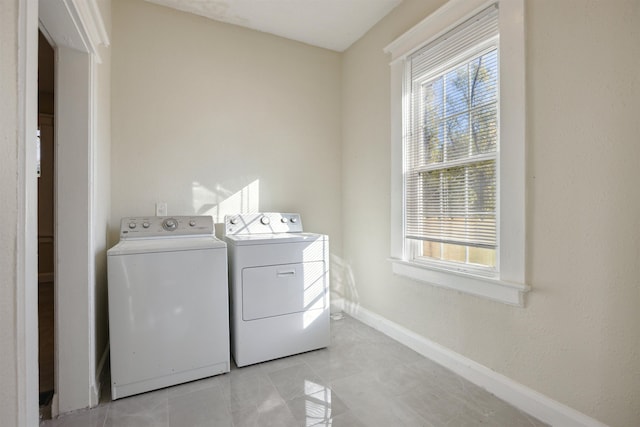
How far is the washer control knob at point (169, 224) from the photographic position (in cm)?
217

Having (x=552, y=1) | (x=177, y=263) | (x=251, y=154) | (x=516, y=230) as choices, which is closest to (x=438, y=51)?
(x=552, y=1)

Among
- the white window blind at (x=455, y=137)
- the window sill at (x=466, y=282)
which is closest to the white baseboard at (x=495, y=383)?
the window sill at (x=466, y=282)

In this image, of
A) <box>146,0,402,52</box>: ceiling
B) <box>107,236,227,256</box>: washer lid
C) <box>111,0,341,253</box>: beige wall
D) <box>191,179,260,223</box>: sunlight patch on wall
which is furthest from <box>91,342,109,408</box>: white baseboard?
<box>146,0,402,52</box>: ceiling

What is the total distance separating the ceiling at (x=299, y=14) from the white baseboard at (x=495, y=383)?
8.23ft

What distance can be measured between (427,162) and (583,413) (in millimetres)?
1557

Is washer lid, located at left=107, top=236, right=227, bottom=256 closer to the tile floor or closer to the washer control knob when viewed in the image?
the washer control knob

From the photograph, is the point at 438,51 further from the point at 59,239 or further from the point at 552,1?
the point at 59,239

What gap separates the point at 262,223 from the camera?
8.38 feet

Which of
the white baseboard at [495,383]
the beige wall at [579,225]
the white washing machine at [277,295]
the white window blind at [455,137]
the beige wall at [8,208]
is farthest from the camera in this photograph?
the white washing machine at [277,295]

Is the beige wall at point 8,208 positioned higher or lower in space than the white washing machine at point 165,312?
higher

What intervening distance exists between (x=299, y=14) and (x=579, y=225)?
241 cm

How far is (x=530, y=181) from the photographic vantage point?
157 centimetres

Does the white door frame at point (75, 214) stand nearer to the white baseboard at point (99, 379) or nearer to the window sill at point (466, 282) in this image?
the white baseboard at point (99, 379)

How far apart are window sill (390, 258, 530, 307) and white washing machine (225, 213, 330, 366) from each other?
0.62 metres
